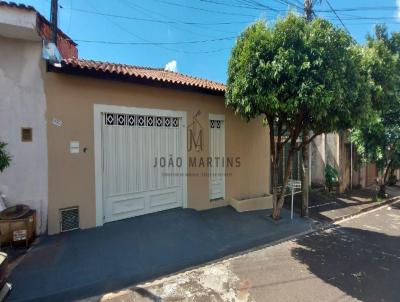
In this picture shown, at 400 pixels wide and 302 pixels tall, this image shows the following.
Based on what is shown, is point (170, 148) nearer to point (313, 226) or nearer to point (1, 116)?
point (1, 116)

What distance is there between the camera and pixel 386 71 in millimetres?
7828

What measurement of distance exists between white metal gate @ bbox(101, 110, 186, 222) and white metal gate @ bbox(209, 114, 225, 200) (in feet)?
3.30

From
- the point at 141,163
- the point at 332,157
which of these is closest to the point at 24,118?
the point at 141,163

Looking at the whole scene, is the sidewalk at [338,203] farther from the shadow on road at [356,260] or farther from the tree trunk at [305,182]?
the shadow on road at [356,260]

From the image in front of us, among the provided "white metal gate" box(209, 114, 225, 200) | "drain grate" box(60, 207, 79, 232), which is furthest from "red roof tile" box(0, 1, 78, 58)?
"white metal gate" box(209, 114, 225, 200)

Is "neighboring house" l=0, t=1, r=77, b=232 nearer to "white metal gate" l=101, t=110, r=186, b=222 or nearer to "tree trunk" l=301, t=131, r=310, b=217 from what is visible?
"white metal gate" l=101, t=110, r=186, b=222

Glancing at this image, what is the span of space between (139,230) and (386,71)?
862 centimetres

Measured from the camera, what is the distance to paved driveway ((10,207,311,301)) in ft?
11.9

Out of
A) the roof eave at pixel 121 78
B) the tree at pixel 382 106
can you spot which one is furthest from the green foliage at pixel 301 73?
the tree at pixel 382 106

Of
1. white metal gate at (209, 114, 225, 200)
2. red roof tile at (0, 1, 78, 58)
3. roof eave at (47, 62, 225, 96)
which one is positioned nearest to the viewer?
red roof tile at (0, 1, 78, 58)

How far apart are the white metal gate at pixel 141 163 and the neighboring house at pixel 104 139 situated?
0.02m

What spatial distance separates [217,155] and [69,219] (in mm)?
4156

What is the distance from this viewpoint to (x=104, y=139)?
18.3ft

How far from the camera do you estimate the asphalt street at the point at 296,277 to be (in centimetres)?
365
